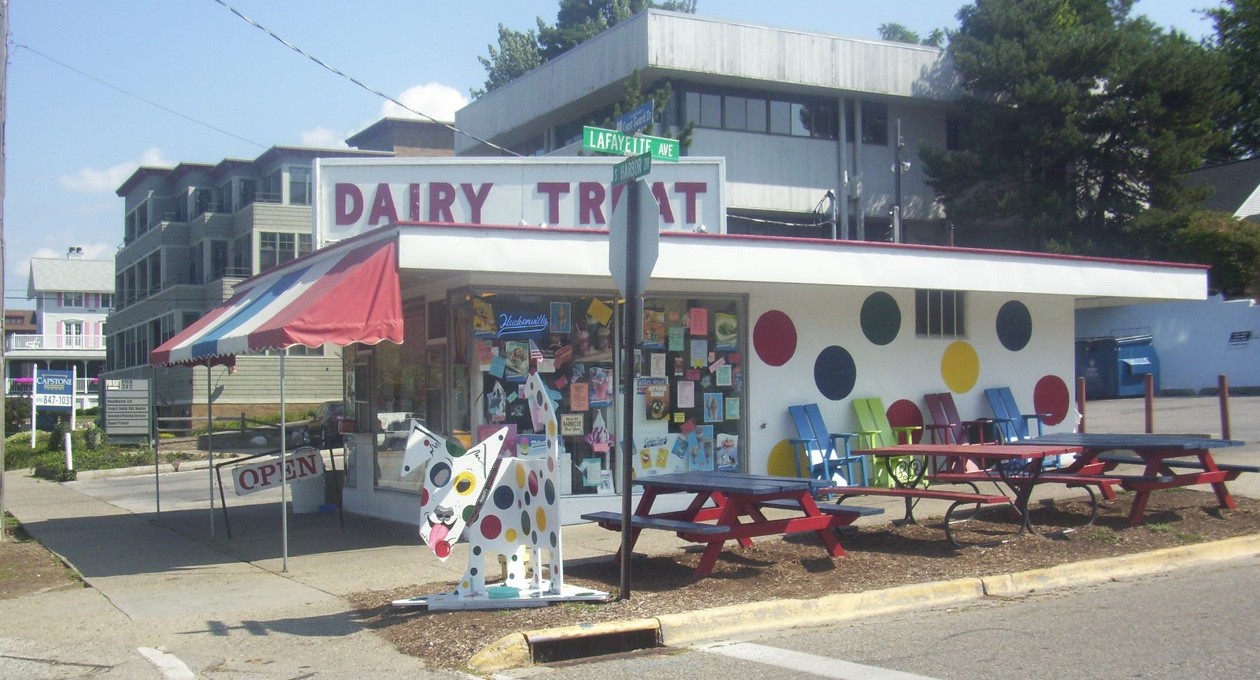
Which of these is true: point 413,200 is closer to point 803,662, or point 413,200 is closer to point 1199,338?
point 803,662

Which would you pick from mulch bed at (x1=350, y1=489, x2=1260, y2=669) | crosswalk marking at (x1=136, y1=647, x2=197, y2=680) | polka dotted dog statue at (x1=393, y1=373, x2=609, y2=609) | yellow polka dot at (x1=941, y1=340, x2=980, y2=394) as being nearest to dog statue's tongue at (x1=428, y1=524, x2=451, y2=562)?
polka dotted dog statue at (x1=393, y1=373, x2=609, y2=609)

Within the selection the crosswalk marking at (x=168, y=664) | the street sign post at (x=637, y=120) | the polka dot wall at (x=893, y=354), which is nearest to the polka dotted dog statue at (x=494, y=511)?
the crosswalk marking at (x=168, y=664)

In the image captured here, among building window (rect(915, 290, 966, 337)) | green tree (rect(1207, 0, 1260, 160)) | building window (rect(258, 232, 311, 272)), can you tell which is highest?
green tree (rect(1207, 0, 1260, 160))

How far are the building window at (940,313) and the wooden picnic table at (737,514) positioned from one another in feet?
18.8

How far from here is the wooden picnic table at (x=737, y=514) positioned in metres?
9.12

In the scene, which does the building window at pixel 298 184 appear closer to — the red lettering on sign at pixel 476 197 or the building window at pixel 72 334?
the red lettering on sign at pixel 476 197

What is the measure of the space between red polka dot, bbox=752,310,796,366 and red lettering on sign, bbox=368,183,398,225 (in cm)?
485

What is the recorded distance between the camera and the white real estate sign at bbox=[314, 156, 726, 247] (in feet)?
48.1

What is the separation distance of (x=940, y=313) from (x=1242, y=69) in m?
39.5

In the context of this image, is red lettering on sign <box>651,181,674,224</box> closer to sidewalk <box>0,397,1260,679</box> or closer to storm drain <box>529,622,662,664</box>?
sidewalk <box>0,397,1260,679</box>

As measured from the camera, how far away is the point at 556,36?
5453 cm

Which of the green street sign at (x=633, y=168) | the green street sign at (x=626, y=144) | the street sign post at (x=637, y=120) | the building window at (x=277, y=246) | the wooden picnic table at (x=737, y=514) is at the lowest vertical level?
the wooden picnic table at (x=737, y=514)

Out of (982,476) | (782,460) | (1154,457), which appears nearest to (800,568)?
(982,476)

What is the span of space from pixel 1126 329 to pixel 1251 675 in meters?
32.8
